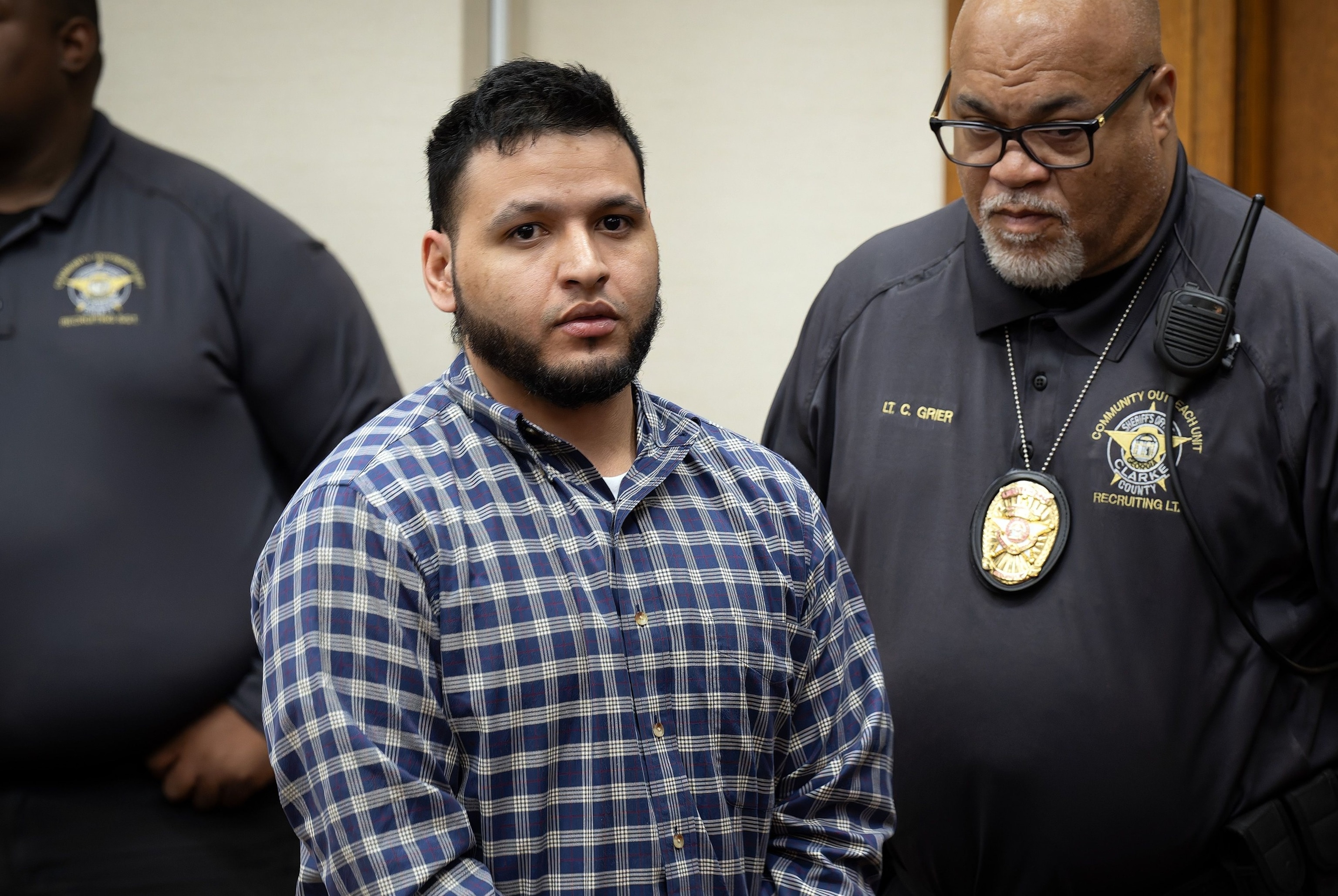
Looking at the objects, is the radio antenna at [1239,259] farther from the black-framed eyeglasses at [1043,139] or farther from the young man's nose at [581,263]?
the young man's nose at [581,263]

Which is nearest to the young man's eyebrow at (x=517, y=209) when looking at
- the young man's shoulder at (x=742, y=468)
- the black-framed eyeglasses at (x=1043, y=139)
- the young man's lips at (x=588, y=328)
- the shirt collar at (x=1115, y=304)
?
the young man's lips at (x=588, y=328)

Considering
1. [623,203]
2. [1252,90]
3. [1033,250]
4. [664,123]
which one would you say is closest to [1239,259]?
[1033,250]

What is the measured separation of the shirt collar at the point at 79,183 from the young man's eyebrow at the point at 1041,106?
1331mm

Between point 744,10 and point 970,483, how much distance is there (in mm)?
1432

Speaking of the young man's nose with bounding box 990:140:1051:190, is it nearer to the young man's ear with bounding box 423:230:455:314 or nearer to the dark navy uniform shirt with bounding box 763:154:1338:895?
the dark navy uniform shirt with bounding box 763:154:1338:895

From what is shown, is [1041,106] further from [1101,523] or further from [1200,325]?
[1101,523]

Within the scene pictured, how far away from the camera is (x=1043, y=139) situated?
162cm

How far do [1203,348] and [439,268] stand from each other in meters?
0.89

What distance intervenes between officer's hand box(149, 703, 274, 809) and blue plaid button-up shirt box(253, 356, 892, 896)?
82cm

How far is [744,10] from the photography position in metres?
2.74

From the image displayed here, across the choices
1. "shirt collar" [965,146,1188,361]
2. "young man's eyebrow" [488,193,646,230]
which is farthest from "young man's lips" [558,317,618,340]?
"shirt collar" [965,146,1188,361]

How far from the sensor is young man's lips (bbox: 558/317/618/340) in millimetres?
1177

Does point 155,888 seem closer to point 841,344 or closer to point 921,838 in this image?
point 921,838

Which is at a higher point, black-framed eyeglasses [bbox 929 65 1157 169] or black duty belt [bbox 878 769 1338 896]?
black-framed eyeglasses [bbox 929 65 1157 169]
